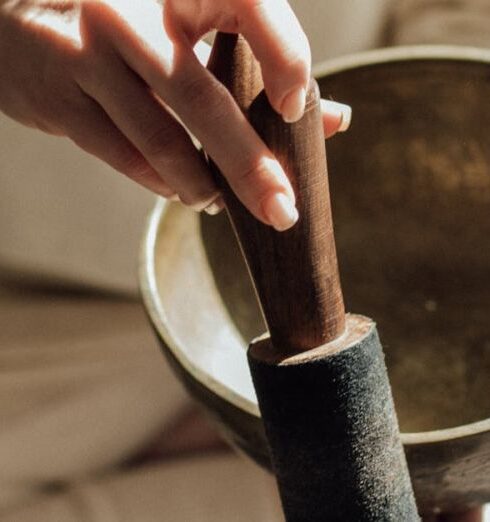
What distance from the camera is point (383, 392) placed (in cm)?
48

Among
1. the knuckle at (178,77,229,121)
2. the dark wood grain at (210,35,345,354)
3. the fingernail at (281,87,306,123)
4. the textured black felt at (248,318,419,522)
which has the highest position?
the knuckle at (178,77,229,121)

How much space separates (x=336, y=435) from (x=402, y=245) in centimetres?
32

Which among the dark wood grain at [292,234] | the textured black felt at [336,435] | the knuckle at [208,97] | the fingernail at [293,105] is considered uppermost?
the knuckle at [208,97]

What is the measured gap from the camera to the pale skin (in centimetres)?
44

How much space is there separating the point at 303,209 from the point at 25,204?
58 cm

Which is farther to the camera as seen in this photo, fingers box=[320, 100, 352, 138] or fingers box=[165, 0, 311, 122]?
fingers box=[320, 100, 352, 138]

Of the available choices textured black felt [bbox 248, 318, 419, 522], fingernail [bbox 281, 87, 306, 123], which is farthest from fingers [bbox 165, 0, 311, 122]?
textured black felt [bbox 248, 318, 419, 522]

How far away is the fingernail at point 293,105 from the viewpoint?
43 cm

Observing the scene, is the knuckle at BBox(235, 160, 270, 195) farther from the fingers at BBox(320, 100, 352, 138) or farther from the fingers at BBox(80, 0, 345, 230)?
the fingers at BBox(320, 100, 352, 138)

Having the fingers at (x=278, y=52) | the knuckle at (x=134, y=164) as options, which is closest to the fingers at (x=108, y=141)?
the knuckle at (x=134, y=164)

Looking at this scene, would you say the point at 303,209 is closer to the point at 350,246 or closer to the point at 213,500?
the point at 350,246

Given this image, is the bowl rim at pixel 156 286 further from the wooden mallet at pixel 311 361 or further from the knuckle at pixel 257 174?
the knuckle at pixel 257 174

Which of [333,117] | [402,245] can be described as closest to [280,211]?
[333,117]

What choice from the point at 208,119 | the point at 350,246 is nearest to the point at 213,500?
the point at 350,246
